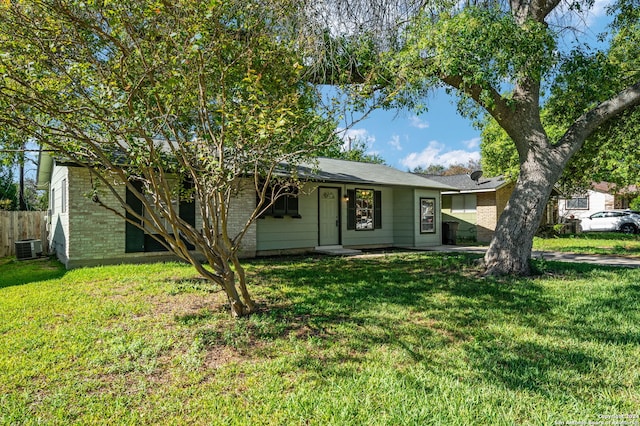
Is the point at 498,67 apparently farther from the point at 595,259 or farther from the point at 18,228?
the point at 18,228

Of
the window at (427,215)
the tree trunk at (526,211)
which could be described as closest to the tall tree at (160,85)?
the tree trunk at (526,211)

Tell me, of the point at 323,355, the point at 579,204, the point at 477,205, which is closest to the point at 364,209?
the point at 477,205

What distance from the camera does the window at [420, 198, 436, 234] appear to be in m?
14.4

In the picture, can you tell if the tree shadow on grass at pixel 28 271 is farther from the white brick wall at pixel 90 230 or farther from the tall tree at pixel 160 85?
the tall tree at pixel 160 85

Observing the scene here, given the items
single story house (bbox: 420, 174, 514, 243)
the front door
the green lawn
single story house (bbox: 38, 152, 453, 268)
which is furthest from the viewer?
single story house (bbox: 420, 174, 514, 243)

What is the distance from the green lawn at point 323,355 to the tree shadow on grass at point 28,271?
1.26m

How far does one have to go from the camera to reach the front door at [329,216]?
499 inches

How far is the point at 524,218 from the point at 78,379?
297 inches

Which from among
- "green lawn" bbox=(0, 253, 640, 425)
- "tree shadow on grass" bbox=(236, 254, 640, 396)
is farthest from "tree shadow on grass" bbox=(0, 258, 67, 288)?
"tree shadow on grass" bbox=(236, 254, 640, 396)

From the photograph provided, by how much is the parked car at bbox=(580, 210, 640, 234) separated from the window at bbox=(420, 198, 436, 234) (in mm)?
15618

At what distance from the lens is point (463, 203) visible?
18.8 meters

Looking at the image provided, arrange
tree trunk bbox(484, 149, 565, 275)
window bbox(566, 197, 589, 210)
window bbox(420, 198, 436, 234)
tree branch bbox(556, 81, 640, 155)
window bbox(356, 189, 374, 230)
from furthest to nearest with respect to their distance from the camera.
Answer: window bbox(566, 197, 589, 210) → window bbox(420, 198, 436, 234) → window bbox(356, 189, 374, 230) → tree trunk bbox(484, 149, 565, 275) → tree branch bbox(556, 81, 640, 155)

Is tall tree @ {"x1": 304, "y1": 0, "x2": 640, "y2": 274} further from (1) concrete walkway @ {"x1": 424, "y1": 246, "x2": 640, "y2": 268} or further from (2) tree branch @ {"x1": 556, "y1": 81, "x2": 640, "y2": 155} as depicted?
(1) concrete walkway @ {"x1": 424, "y1": 246, "x2": 640, "y2": 268}

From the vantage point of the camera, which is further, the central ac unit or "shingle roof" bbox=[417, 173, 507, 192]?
"shingle roof" bbox=[417, 173, 507, 192]
